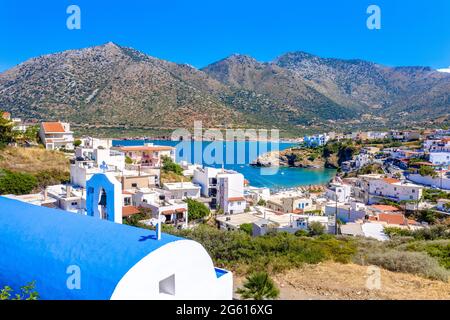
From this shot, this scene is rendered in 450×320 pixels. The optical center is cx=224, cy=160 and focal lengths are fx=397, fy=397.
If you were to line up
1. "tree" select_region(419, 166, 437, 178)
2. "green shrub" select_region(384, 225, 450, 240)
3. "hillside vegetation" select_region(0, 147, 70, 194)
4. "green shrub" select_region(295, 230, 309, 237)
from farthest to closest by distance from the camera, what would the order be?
"tree" select_region(419, 166, 437, 178) → "hillside vegetation" select_region(0, 147, 70, 194) → "green shrub" select_region(295, 230, 309, 237) → "green shrub" select_region(384, 225, 450, 240)

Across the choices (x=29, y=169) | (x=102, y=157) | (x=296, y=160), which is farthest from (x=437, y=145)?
(x=29, y=169)

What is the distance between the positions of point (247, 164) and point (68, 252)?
70.1 meters

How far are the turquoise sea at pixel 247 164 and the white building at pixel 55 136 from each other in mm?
20193

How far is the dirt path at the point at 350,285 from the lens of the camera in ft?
27.8

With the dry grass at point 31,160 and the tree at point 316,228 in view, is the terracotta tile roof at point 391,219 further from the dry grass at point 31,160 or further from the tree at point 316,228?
the dry grass at point 31,160

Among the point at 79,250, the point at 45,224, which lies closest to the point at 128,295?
the point at 79,250

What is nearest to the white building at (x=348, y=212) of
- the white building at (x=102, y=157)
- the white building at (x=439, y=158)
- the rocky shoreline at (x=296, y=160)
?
the white building at (x=102, y=157)

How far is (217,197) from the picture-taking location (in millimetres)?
26859

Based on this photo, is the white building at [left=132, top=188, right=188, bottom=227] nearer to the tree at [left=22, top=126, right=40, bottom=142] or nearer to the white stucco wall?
the white stucco wall

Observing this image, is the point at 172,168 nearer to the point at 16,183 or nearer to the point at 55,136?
the point at 55,136

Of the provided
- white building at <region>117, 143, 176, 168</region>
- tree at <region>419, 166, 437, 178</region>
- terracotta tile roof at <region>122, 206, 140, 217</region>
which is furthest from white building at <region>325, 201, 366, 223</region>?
tree at <region>419, 166, 437, 178</region>

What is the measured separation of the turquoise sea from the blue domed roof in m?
42.6

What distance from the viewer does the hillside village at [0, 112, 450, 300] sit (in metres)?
17.2

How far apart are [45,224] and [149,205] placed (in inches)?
528
